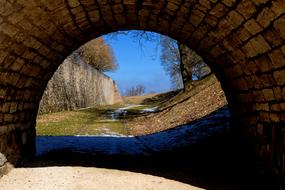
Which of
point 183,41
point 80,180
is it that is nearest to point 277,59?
point 183,41

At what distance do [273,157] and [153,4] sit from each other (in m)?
2.66

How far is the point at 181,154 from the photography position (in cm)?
848

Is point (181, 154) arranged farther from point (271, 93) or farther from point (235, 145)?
point (271, 93)

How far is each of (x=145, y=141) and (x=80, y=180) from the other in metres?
5.15

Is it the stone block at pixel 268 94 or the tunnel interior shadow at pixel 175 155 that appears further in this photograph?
the tunnel interior shadow at pixel 175 155

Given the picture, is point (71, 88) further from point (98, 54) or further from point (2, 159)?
point (98, 54)

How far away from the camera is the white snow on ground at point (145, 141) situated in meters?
9.13

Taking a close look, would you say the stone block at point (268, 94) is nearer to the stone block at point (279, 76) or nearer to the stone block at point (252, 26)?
the stone block at point (279, 76)

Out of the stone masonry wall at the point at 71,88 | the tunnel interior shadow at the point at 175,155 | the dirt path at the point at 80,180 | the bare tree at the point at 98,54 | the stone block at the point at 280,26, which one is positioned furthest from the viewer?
the bare tree at the point at 98,54

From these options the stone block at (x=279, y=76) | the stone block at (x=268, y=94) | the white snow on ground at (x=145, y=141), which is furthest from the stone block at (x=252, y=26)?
the white snow on ground at (x=145, y=141)

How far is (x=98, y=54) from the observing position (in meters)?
48.8

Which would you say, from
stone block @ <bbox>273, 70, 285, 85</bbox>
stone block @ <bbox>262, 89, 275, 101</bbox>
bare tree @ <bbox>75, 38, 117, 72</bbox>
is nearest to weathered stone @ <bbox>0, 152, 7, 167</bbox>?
stone block @ <bbox>262, 89, 275, 101</bbox>

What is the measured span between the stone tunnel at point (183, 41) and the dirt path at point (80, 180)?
60 cm

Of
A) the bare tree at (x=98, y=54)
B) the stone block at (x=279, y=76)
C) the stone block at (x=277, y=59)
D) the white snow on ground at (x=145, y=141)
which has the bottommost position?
the white snow on ground at (x=145, y=141)
